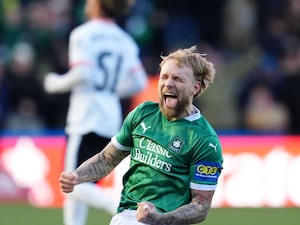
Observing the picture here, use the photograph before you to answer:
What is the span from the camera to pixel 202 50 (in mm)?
18609

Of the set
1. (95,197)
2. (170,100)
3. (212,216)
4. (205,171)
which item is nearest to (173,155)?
(205,171)

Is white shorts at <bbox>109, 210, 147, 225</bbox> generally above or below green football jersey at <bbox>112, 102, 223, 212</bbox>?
below

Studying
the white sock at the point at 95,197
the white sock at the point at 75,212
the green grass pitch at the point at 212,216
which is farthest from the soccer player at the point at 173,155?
the green grass pitch at the point at 212,216

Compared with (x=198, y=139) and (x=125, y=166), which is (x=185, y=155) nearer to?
(x=198, y=139)

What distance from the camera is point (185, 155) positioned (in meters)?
6.57

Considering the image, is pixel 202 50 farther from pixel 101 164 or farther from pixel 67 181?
pixel 67 181

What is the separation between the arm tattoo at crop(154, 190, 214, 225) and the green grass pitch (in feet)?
17.9

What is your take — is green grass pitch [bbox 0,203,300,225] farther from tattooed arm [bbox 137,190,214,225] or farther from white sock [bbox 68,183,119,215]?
tattooed arm [bbox 137,190,214,225]

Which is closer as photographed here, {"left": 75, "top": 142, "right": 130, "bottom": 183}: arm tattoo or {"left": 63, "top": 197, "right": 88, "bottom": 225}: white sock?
{"left": 75, "top": 142, "right": 130, "bottom": 183}: arm tattoo

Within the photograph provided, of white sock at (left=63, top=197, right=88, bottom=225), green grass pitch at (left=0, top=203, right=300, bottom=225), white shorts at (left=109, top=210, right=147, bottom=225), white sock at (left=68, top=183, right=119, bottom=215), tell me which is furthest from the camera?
green grass pitch at (left=0, top=203, right=300, bottom=225)

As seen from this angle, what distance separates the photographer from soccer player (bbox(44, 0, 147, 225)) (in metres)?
10.0

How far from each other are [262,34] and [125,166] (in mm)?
5907

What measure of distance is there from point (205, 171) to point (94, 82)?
12.5 feet

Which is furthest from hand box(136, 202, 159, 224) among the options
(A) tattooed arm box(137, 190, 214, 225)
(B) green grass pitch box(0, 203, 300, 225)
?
(B) green grass pitch box(0, 203, 300, 225)
